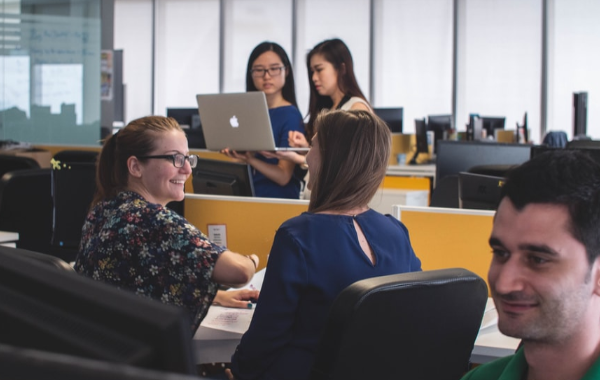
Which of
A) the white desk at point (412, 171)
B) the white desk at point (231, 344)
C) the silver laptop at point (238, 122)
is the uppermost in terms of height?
the silver laptop at point (238, 122)

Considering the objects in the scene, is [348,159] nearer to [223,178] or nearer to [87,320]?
[223,178]

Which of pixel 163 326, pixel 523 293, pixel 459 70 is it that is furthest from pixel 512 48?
pixel 163 326

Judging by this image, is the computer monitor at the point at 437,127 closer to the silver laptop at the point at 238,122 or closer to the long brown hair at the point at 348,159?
the silver laptop at the point at 238,122

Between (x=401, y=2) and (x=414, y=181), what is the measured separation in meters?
4.47

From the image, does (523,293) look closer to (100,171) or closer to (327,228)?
(327,228)

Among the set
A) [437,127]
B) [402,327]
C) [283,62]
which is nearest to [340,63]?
[283,62]

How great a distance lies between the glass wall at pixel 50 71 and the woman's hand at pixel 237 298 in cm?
423

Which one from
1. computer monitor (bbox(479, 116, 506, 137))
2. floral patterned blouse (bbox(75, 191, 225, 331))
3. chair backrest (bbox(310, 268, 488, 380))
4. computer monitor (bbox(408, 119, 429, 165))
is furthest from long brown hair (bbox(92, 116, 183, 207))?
computer monitor (bbox(479, 116, 506, 137))

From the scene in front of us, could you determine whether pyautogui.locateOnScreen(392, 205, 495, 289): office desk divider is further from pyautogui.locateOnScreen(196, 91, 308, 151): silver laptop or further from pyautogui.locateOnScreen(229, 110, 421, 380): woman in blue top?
pyautogui.locateOnScreen(196, 91, 308, 151): silver laptop

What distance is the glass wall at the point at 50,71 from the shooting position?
5965mm

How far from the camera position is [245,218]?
8.79 feet

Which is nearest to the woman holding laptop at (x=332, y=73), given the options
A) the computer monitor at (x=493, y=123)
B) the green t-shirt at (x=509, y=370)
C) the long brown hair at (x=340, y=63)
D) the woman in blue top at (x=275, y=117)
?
the long brown hair at (x=340, y=63)

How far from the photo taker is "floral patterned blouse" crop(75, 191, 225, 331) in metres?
1.86

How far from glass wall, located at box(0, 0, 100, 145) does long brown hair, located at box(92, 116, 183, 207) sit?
4.21 m
